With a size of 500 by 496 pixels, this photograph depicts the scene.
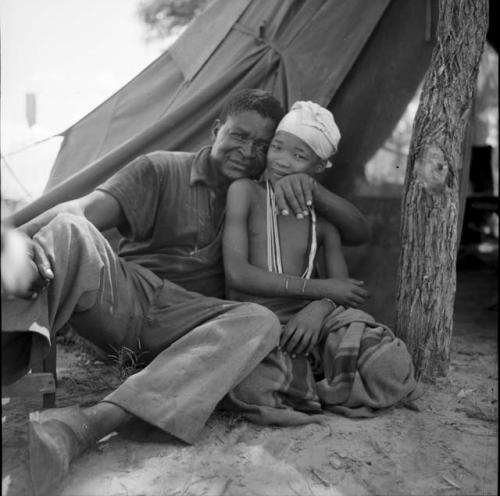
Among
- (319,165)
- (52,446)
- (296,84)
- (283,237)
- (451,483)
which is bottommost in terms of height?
(451,483)

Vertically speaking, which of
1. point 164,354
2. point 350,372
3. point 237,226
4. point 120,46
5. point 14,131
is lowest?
point 350,372

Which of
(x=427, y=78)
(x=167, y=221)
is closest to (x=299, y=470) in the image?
(x=167, y=221)

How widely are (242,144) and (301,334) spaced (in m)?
0.84

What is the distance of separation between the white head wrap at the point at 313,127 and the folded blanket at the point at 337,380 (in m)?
0.73

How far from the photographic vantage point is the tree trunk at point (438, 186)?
2551 mm

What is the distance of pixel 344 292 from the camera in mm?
2512

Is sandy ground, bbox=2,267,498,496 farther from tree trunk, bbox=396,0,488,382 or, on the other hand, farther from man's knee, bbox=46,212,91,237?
man's knee, bbox=46,212,91,237

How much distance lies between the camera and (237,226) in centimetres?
254

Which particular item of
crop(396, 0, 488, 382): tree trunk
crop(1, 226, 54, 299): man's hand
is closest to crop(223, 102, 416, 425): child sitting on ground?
crop(396, 0, 488, 382): tree trunk

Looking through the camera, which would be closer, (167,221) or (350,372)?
(350,372)

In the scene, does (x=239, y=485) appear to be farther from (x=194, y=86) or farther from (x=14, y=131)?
(x=14, y=131)

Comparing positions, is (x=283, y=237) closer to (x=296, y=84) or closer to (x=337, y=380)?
(x=337, y=380)

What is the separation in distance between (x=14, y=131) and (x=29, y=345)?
200 centimetres

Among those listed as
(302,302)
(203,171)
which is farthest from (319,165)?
(302,302)
